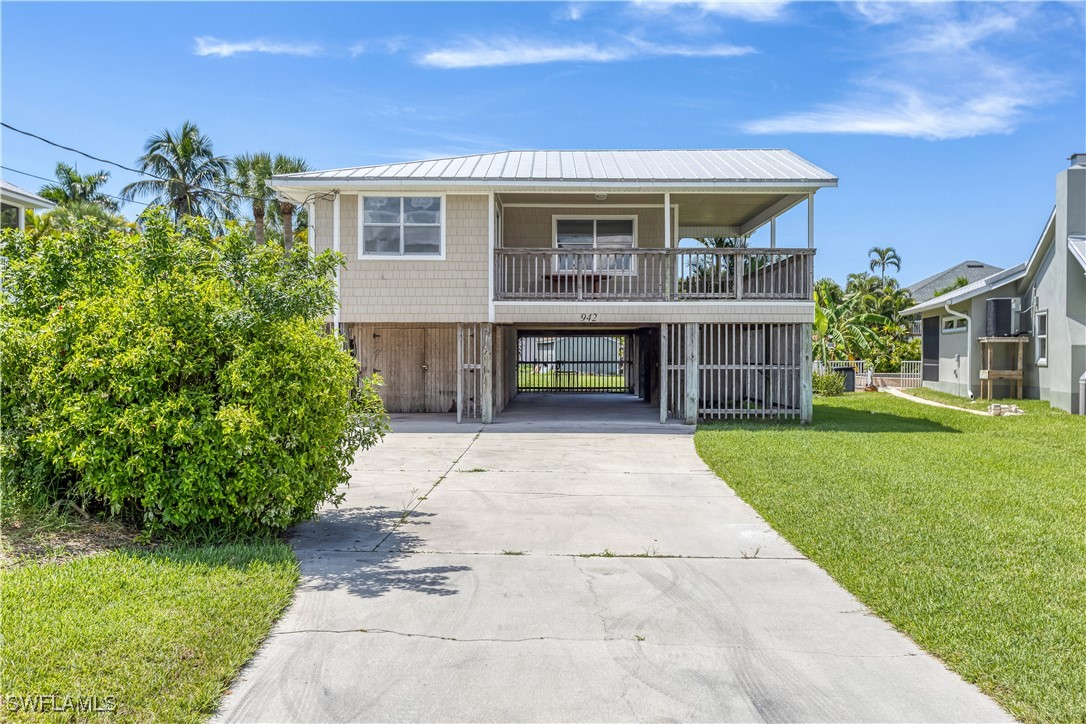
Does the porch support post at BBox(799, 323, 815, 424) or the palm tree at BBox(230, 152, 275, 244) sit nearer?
the porch support post at BBox(799, 323, 815, 424)

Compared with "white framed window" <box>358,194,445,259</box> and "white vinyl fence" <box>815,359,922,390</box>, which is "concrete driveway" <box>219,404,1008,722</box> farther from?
"white vinyl fence" <box>815,359,922,390</box>

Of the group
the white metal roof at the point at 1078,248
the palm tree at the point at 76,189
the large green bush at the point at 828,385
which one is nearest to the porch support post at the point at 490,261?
the white metal roof at the point at 1078,248

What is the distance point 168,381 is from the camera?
5488mm

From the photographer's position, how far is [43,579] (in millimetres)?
4543

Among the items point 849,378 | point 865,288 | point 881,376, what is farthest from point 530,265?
point 865,288

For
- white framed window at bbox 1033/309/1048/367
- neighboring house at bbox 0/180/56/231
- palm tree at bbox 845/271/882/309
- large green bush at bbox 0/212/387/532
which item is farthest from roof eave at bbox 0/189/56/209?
palm tree at bbox 845/271/882/309

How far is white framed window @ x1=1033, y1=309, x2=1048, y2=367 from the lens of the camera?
1792 centimetres

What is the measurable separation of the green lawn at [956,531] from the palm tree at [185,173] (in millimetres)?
25821

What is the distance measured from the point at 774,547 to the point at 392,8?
9.77 metres

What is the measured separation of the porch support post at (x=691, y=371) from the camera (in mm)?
Result: 14531

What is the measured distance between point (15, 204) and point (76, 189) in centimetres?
1442

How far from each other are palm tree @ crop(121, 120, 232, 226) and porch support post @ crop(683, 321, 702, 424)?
75.3ft

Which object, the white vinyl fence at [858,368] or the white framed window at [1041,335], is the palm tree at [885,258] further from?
the white framed window at [1041,335]

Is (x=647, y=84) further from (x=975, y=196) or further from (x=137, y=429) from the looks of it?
(x=975, y=196)
